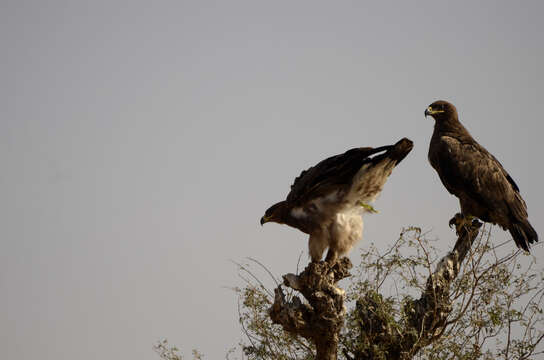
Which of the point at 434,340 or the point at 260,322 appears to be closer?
the point at 434,340

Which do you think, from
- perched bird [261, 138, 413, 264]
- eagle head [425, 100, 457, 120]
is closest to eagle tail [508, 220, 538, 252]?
eagle head [425, 100, 457, 120]

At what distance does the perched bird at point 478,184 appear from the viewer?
8.57 metres

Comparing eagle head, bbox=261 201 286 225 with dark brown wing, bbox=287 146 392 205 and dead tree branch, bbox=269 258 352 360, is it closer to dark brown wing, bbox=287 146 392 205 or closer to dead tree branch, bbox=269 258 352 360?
dark brown wing, bbox=287 146 392 205

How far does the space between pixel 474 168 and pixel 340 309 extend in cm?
328

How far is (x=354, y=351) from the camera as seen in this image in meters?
8.03

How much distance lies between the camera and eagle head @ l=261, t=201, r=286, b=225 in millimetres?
7844

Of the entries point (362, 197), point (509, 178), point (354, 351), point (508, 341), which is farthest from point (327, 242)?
point (509, 178)

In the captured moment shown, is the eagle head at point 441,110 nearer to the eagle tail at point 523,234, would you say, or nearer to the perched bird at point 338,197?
the eagle tail at point 523,234

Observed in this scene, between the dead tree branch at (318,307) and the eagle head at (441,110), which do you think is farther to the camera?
the eagle head at (441,110)

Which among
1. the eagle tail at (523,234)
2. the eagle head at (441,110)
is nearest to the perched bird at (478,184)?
the eagle tail at (523,234)

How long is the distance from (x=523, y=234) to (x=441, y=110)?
7.82 ft

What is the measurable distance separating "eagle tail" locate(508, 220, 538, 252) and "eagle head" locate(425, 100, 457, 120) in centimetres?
207

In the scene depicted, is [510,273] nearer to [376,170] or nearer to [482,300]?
[482,300]

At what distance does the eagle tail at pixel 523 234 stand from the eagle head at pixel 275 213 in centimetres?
329
